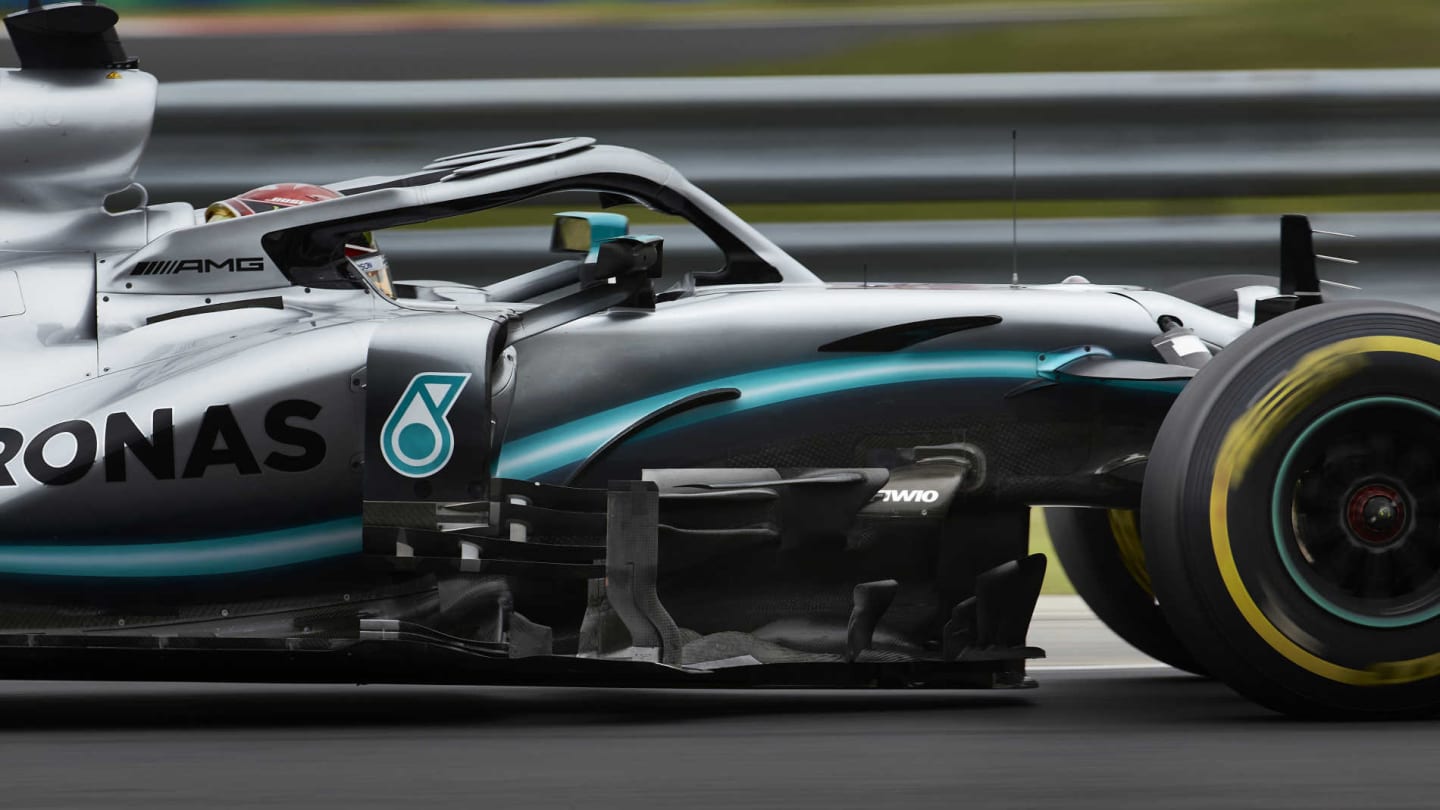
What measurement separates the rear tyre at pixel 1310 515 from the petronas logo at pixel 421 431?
53.0 inches

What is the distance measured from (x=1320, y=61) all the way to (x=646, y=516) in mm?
4894

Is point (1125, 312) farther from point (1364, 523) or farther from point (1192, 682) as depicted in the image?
point (1192, 682)

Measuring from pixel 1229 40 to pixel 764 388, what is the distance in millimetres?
4458

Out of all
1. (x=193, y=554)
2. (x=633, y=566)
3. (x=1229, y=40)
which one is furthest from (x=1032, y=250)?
(x=193, y=554)

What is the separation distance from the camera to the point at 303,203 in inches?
173

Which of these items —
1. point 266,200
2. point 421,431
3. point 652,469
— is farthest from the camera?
point 266,200

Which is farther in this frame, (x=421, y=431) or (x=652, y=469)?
(x=652, y=469)

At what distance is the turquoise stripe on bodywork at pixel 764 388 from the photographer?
158 inches

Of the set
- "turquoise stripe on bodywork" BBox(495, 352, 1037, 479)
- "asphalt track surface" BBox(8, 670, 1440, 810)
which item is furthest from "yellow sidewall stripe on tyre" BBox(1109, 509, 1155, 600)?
"turquoise stripe on bodywork" BBox(495, 352, 1037, 479)

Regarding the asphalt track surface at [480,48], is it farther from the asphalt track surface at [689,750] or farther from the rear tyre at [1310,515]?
the rear tyre at [1310,515]

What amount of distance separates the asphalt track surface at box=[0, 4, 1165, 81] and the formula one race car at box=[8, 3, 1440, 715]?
8.34 feet

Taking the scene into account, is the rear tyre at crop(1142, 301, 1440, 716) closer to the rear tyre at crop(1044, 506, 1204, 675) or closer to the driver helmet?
the rear tyre at crop(1044, 506, 1204, 675)

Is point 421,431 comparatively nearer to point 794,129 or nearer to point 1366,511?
point 1366,511

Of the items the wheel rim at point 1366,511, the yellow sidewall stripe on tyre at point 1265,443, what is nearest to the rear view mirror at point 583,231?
the yellow sidewall stripe on tyre at point 1265,443
